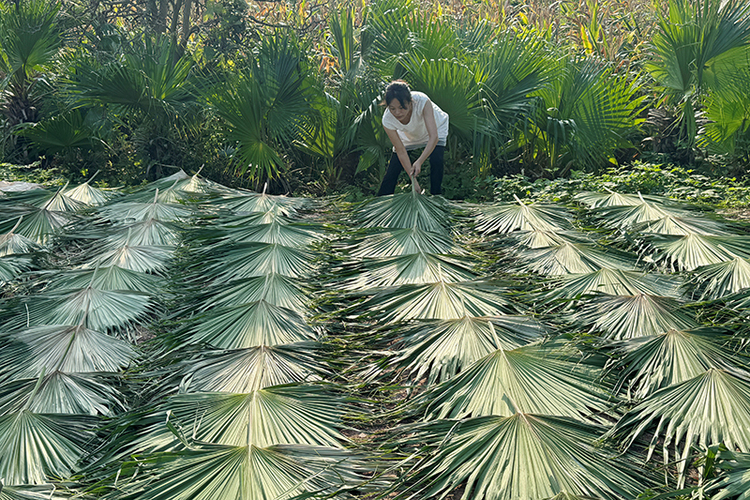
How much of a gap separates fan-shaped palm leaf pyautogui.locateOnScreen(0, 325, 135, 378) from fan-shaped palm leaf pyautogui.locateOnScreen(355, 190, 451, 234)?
160cm

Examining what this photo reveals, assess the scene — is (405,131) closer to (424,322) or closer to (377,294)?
(377,294)

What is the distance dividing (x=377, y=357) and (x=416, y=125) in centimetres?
224

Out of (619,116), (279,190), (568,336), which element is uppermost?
(619,116)

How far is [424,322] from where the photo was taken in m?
2.34

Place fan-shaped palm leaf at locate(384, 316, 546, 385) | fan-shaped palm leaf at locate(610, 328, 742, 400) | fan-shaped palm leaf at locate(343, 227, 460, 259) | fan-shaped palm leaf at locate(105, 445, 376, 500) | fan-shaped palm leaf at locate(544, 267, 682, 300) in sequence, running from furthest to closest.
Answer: fan-shaped palm leaf at locate(343, 227, 460, 259), fan-shaped palm leaf at locate(544, 267, 682, 300), fan-shaped palm leaf at locate(384, 316, 546, 385), fan-shaped palm leaf at locate(610, 328, 742, 400), fan-shaped palm leaf at locate(105, 445, 376, 500)

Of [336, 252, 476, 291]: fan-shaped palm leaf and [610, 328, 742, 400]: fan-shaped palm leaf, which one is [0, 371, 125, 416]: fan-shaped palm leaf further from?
[610, 328, 742, 400]: fan-shaped palm leaf

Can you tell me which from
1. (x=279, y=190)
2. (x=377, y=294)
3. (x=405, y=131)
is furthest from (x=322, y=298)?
(x=279, y=190)

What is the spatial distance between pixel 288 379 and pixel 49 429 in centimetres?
69

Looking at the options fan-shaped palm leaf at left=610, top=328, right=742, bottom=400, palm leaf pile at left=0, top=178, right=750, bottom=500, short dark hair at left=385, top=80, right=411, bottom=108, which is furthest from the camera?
short dark hair at left=385, top=80, right=411, bottom=108

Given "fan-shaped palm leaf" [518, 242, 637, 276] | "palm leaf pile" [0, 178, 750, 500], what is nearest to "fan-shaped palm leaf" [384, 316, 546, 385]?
"palm leaf pile" [0, 178, 750, 500]

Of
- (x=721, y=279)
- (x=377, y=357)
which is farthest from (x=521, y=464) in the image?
(x=721, y=279)

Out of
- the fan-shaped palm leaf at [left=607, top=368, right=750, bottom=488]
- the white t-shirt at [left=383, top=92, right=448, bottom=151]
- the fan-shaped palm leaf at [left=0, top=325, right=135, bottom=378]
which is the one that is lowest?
the fan-shaped palm leaf at [left=0, top=325, right=135, bottom=378]

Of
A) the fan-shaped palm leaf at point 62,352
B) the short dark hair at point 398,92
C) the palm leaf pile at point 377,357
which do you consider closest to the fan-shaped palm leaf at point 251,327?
the palm leaf pile at point 377,357

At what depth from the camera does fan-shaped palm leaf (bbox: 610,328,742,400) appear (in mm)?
1908
